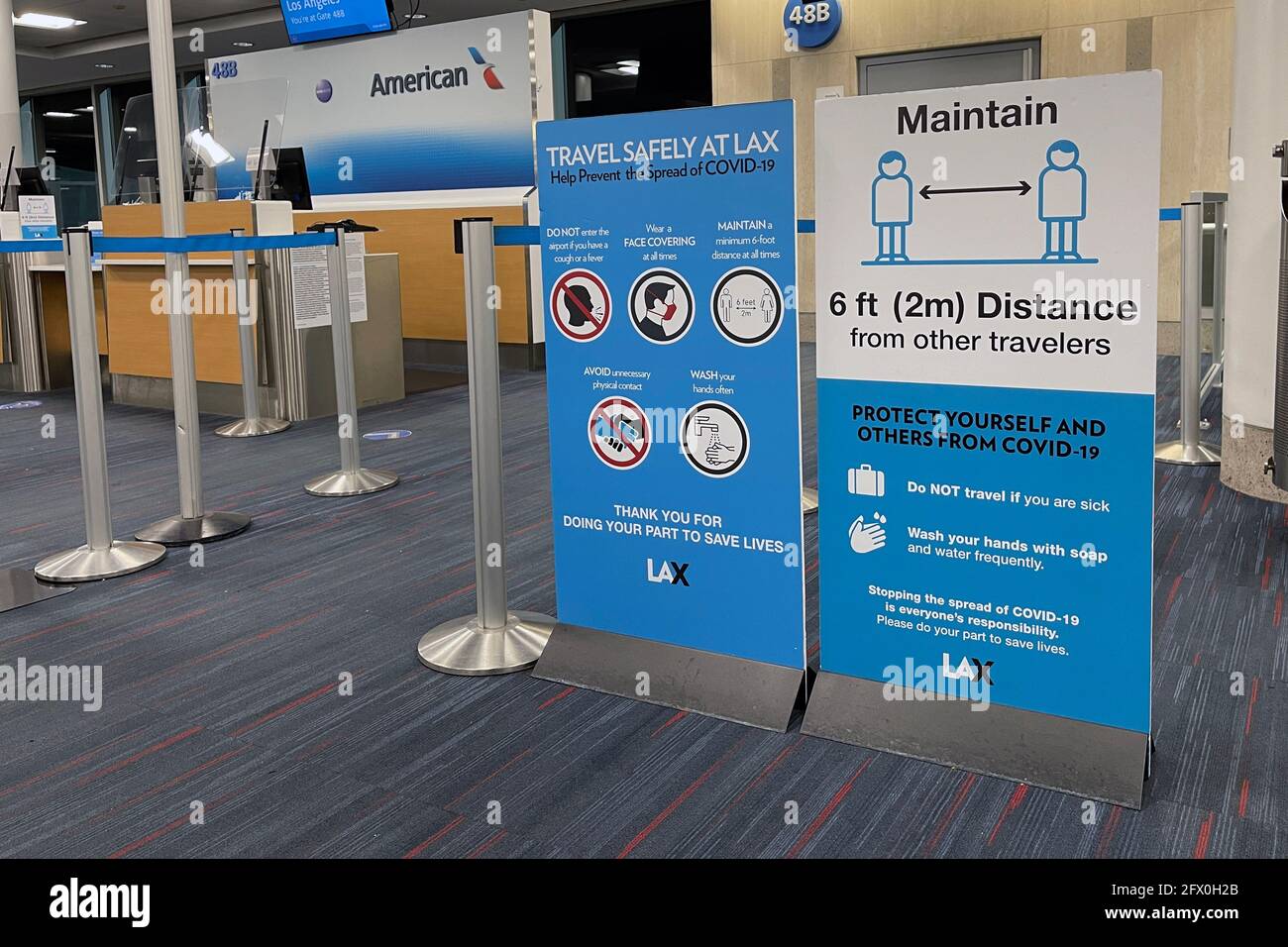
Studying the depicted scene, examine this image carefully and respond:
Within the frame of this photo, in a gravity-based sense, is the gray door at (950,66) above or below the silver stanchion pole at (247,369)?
above

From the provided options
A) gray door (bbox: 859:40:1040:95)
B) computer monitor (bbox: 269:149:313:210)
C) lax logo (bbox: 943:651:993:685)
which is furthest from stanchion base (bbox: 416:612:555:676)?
gray door (bbox: 859:40:1040:95)

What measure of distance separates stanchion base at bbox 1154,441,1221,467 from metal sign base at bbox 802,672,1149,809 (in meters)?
2.84

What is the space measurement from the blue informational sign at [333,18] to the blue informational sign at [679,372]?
23.0 ft

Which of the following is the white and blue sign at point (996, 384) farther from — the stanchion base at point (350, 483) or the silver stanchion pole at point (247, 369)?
the silver stanchion pole at point (247, 369)

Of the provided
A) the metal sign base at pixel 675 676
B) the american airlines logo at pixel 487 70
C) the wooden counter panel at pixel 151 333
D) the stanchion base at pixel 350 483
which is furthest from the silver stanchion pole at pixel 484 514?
the american airlines logo at pixel 487 70

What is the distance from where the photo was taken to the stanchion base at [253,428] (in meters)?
5.73

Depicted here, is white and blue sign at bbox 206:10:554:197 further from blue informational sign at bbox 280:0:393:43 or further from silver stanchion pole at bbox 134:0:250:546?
silver stanchion pole at bbox 134:0:250:546

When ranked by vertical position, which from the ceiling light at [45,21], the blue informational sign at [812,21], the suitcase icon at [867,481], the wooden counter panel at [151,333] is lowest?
the suitcase icon at [867,481]

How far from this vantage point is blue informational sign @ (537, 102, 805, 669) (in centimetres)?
215

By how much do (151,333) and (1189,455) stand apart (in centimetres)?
532

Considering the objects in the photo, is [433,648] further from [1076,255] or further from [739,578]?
[1076,255]

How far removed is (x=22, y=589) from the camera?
129 inches
